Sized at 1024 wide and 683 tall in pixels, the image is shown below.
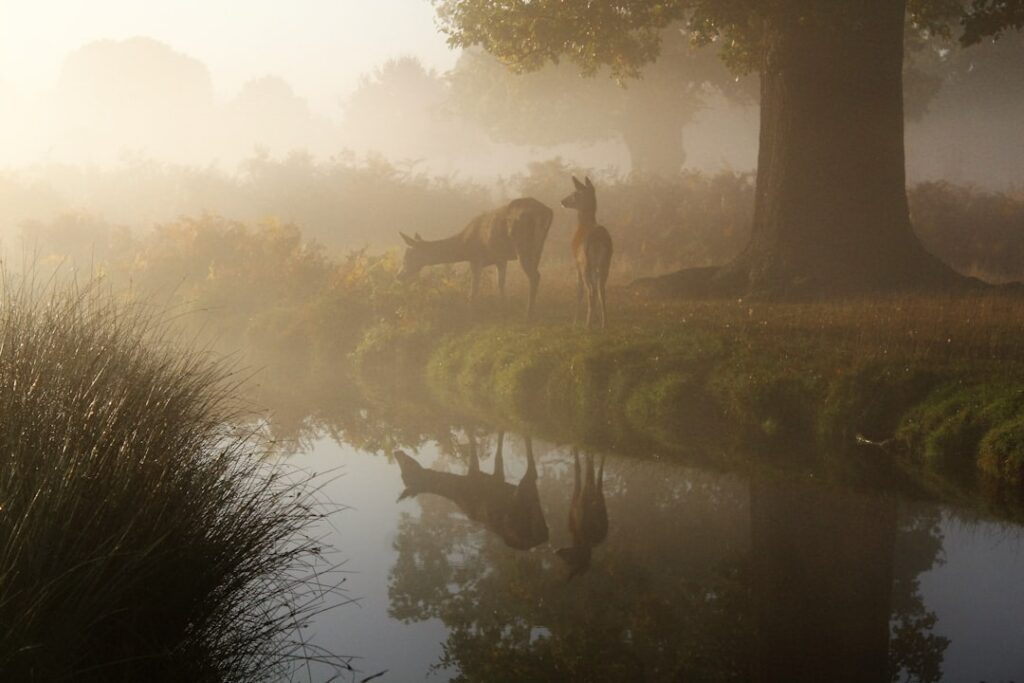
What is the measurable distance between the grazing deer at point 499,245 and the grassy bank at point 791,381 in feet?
5.75

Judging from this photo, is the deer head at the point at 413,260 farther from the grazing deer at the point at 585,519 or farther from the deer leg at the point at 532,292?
the grazing deer at the point at 585,519

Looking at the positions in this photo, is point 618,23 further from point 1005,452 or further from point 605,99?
point 605,99

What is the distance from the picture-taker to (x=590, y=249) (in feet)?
54.0

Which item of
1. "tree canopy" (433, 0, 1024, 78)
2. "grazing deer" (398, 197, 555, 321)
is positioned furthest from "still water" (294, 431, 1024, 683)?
"tree canopy" (433, 0, 1024, 78)

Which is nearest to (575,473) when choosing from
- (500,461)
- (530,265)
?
(500,461)

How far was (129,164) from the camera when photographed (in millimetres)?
40000

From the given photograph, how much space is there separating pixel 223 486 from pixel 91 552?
1.64m

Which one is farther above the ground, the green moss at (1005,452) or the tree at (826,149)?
the tree at (826,149)

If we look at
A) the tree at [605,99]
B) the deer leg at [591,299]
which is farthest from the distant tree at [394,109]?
the deer leg at [591,299]

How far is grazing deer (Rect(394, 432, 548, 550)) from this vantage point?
31.3 feet

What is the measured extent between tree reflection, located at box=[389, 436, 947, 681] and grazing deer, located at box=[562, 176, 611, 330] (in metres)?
6.27

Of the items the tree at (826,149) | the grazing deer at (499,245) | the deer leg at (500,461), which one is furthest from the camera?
the grazing deer at (499,245)

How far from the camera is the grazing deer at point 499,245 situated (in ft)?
61.1

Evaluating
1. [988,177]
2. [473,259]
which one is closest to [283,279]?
[473,259]
